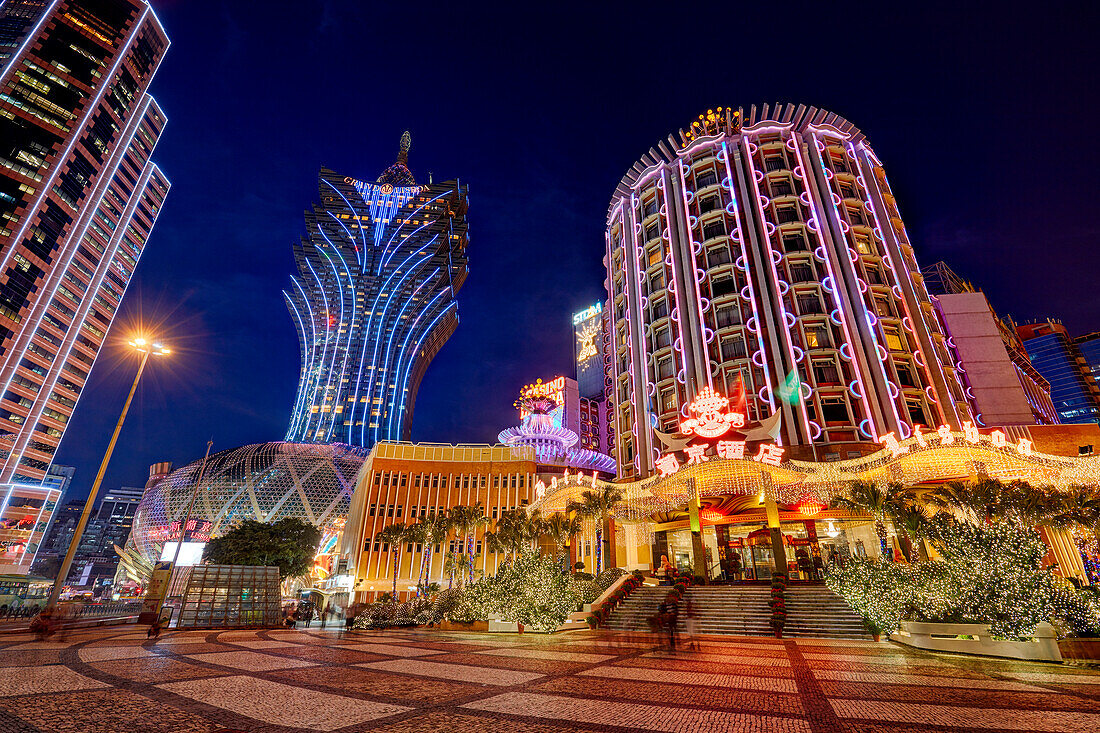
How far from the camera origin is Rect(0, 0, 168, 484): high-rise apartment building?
252 feet

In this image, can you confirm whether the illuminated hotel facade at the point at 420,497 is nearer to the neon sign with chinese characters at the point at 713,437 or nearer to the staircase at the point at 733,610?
the neon sign with chinese characters at the point at 713,437

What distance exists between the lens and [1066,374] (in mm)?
123688

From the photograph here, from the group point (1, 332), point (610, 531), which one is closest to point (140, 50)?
point (1, 332)

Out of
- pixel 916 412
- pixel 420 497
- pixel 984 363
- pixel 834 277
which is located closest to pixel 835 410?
pixel 916 412

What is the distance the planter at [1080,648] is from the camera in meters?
13.2

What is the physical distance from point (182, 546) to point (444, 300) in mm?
133950

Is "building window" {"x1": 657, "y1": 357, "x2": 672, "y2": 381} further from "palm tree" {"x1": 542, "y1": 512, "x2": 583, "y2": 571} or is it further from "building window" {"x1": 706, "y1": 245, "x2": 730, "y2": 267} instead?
"palm tree" {"x1": 542, "y1": 512, "x2": 583, "y2": 571}

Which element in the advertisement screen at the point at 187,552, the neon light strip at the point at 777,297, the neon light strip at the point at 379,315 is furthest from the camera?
the neon light strip at the point at 379,315

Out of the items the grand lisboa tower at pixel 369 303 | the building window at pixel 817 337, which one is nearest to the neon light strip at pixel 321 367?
the grand lisboa tower at pixel 369 303

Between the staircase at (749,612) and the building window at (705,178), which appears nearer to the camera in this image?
the staircase at (749,612)

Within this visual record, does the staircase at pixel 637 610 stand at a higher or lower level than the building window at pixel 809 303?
lower

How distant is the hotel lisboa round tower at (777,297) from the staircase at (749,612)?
1288cm

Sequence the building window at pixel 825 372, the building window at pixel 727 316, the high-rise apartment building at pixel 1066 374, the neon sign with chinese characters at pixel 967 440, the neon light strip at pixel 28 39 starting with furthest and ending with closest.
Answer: the high-rise apartment building at pixel 1066 374 → the neon light strip at pixel 28 39 → the building window at pixel 727 316 → the building window at pixel 825 372 → the neon sign with chinese characters at pixel 967 440

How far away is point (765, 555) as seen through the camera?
3731 centimetres
